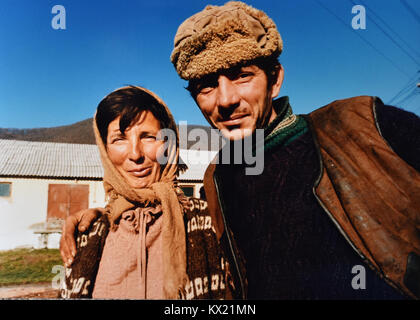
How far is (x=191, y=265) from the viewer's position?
1413 millimetres

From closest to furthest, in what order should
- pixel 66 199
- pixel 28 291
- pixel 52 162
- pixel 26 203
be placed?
pixel 28 291, pixel 26 203, pixel 66 199, pixel 52 162

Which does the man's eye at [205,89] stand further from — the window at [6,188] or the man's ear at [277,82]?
the window at [6,188]

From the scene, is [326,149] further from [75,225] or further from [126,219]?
[75,225]

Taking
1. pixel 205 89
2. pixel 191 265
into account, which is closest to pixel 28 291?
pixel 191 265

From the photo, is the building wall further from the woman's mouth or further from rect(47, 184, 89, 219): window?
the woman's mouth

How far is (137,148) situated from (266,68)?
0.79 metres

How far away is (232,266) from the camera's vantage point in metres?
1.33

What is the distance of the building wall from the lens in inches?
291

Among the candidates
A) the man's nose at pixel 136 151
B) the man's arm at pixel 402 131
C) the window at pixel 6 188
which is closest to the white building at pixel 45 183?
the window at pixel 6 188

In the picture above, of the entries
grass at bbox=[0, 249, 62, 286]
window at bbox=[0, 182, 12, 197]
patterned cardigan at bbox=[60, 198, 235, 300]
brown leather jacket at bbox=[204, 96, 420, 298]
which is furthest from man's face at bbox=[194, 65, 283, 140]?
window at bbox=[0, 182, 12, 197]

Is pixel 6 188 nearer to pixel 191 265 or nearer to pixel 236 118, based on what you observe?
pixel 191 265

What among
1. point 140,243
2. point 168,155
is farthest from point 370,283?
point 168,155

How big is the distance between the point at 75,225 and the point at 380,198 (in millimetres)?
1398

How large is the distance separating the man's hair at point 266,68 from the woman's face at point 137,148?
32cm
